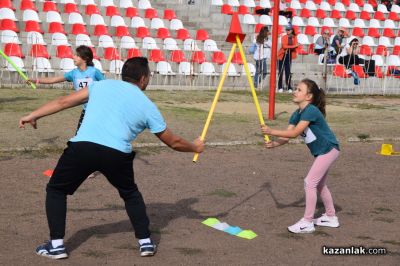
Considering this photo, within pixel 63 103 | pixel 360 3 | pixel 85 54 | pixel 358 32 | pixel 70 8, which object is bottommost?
pixel 63 103

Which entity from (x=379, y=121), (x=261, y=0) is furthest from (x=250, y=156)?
(x=261, y=0)

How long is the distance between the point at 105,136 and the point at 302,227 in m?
2.39

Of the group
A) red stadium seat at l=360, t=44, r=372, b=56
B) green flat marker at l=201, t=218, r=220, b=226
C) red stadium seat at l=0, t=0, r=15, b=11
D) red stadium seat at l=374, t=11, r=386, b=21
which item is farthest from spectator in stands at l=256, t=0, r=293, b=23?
green flat marker at l=201, t=218, r=220, b=226

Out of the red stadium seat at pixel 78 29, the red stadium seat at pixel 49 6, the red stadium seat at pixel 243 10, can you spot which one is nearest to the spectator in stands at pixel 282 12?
the red stadium seat at pixel 243 10

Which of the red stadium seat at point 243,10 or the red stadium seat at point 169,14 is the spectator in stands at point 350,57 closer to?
the red stadium seat at point 243,10

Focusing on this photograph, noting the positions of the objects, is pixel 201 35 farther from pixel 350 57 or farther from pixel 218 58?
pixel 350 57

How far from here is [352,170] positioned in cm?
1073

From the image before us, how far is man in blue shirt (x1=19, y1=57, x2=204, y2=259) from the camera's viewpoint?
5988 millimetres

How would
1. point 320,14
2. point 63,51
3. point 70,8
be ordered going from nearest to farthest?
point 63,51, point 70,8, point 320,14

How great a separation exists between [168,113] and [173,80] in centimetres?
659

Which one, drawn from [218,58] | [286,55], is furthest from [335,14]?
[286,55]

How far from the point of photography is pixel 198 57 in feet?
74.9

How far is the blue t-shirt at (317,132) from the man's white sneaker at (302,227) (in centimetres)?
69

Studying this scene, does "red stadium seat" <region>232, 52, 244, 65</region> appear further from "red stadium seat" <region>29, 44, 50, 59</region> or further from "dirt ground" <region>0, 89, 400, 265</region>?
"dirt ground" <region>0, 89, 400, 265</region>
